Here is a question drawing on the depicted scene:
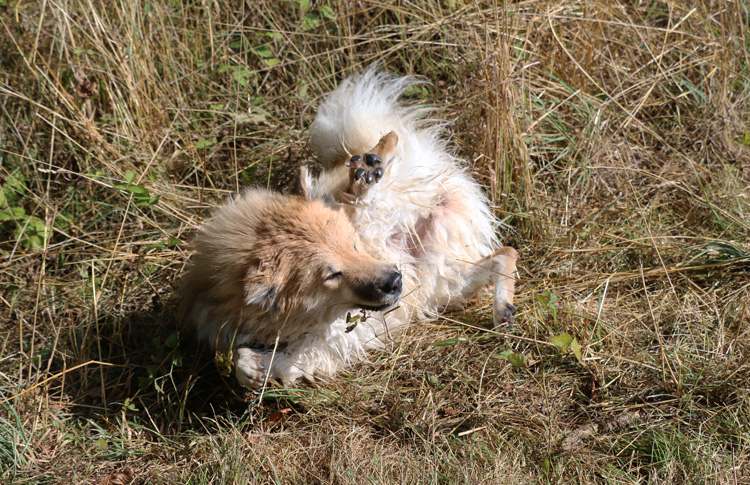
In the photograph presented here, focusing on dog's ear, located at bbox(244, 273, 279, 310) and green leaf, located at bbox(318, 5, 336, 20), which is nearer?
dog's ear, located at bbox(244, 273, 279, 310)

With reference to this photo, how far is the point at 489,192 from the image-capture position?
389cm

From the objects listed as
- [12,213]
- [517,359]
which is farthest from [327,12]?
[517,359]

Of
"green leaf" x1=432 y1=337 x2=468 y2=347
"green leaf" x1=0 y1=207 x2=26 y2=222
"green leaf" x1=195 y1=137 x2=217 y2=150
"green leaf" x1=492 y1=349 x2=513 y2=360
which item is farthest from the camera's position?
"green leaf" x1=195 y1=137 x2=217 y2=150

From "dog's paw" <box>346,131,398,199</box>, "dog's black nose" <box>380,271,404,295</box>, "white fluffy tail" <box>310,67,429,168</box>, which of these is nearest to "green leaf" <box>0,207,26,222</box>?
"white fluffy tail" <box>310,67,429,168</box>

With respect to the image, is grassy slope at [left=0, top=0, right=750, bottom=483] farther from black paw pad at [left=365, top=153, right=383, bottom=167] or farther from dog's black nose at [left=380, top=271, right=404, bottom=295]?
black paw pad at [left=365, top=153, right=383, bottom=167]

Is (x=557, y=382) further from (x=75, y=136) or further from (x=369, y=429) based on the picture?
(x=75, y=136)

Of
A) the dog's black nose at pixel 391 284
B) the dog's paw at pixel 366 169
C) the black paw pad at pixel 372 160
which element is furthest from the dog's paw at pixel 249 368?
the black paw pad at pixel 372 160

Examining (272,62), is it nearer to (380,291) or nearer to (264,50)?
(264,50)

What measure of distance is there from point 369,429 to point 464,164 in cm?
178

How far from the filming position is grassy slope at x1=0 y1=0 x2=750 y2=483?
2.82 metres

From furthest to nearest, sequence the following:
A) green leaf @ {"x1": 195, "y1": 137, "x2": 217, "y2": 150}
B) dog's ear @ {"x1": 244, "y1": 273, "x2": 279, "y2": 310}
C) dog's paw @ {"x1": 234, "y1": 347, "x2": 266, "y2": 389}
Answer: green leaf @ {"x1": 195, "y1": 137, "x2": 217, "y2": 150} → dog's paw @ {"x1": 234, "y1": 347, "x2": 266, "y2": 389} → dog's ear @ {"x1": 244, "y1": 273, "x2": 279, "y2": 310}

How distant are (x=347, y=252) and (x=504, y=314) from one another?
0.93 m

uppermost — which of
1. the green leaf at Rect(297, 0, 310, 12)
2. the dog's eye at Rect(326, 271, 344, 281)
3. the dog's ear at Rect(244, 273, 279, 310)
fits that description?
the green leaf at Rect(297, 0, 310, 12)

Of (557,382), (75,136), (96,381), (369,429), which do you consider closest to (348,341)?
(369,429)
